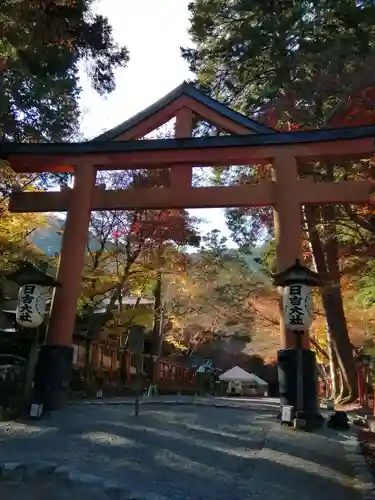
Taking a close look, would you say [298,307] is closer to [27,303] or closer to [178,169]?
[178,169]

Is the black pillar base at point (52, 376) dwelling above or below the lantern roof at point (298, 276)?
below

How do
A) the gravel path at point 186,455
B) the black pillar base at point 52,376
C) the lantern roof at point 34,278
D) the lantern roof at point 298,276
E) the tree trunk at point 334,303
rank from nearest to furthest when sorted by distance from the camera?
the gravel path at point 186,455 → the lantern roof at point 298,276 → the black pillar base at point 52,376 → the lantern roof at point 34,278 → the tree trunk at point 334,303

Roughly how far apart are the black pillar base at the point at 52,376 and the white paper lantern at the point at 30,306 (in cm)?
60

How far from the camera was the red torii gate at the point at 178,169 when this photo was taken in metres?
9.11

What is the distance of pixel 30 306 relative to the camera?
8844 millimetres

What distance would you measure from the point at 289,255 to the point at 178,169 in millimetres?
3061

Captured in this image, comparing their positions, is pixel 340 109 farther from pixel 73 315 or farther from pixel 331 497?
pixel 331 497

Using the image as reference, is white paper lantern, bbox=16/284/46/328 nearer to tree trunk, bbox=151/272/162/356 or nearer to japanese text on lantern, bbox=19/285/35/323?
japanese text on lantern, bbox=19/285/35/323

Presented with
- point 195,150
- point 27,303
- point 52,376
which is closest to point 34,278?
point 27,303

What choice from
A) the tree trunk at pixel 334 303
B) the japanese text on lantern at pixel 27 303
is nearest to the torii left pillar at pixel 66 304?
the japanese text on lantern at pixel 27 303

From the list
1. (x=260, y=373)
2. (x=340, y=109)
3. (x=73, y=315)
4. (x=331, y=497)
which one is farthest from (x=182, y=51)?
(x=260, y=373)

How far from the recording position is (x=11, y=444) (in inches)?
252

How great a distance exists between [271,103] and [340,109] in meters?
1.98

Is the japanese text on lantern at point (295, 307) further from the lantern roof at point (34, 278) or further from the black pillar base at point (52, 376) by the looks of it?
→ the lantern roof at point (34, 278)
